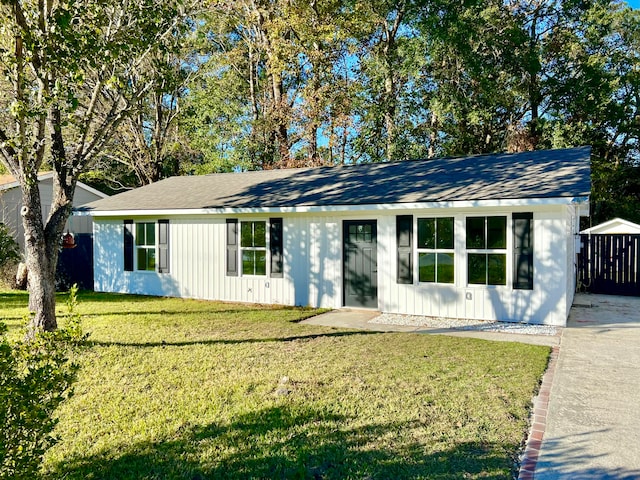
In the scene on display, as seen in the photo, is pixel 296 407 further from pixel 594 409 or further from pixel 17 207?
pixel 17 207

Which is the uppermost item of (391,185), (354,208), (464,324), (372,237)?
(391,185)

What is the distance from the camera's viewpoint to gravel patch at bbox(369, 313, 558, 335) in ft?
26.0

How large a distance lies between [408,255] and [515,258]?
1999 millimetres

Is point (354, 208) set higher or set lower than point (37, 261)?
higher

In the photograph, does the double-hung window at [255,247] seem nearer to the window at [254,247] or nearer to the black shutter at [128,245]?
the window at [254,247]

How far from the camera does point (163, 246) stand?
12297 millimetres

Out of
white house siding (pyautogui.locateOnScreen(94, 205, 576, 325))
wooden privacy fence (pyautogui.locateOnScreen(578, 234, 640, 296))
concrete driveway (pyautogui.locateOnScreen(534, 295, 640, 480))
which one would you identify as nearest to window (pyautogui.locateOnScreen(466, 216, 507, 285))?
white house siding (pyautogui.locateOnScreen(94, 205, 576, 325))

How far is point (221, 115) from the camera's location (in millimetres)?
21641

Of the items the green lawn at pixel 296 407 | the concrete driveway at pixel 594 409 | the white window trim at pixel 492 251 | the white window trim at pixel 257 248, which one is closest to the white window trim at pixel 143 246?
the white window trim at pixel 257 248

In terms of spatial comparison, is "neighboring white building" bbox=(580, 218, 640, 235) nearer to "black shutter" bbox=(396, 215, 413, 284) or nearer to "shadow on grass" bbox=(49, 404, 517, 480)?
"black shutter" bbox=(396, 215, 413, 284)

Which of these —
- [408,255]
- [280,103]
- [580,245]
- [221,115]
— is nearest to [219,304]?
[408,255]

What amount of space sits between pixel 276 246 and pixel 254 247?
2.08ft

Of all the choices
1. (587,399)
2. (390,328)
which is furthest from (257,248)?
(587,399)

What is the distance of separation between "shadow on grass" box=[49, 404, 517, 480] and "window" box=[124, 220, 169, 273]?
891 centimetres
